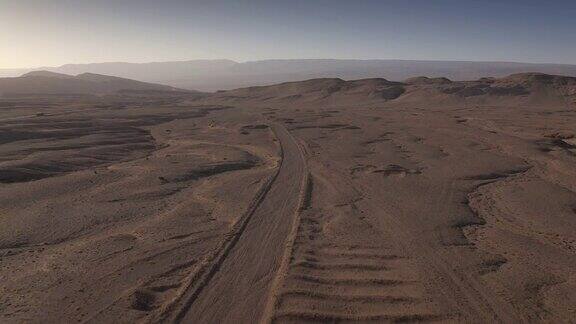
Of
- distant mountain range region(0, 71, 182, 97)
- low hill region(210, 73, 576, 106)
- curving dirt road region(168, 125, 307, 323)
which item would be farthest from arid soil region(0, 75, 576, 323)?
distant mountain range region(0, 71, 182, 97)

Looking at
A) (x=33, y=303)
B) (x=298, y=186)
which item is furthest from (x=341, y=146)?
(x=33, y=303)

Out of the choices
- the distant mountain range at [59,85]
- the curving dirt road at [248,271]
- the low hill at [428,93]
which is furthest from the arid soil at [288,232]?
the distant mountain range at [59,85]

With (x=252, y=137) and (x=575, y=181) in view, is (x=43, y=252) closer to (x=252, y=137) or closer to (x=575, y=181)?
(x=575, y=181)

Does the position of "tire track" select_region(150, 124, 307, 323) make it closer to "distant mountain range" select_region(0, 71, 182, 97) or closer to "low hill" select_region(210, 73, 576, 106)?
"low hill" select_region(210, 73, 576, 106)

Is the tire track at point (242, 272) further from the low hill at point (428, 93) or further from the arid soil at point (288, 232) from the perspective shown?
the low hill at point (428, 93)

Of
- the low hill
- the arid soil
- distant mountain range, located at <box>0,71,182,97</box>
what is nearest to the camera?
the arid soil

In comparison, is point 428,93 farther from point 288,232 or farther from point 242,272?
point 242,272
